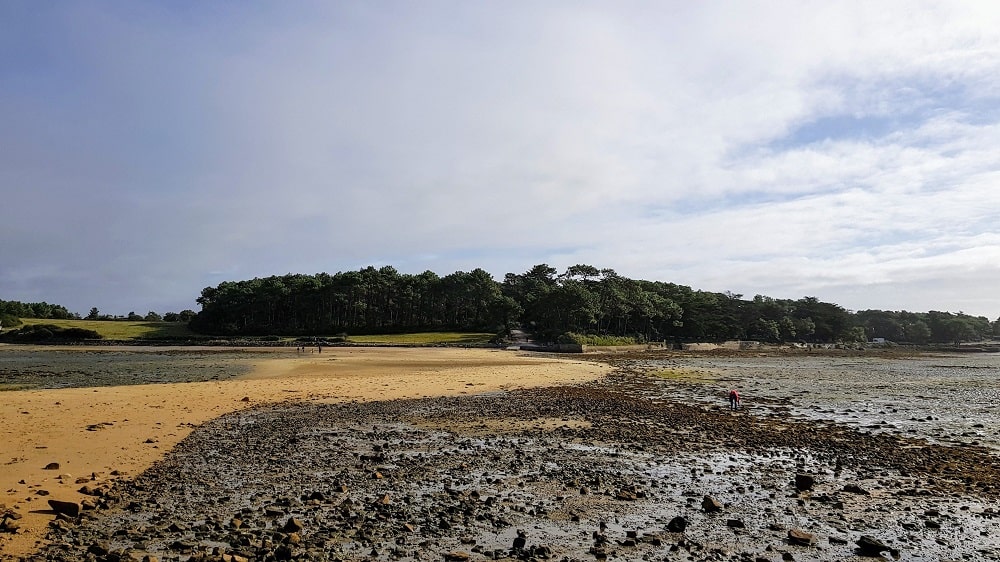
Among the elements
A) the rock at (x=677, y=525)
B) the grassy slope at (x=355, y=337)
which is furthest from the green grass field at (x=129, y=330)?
the rock at (x=677, y=525)

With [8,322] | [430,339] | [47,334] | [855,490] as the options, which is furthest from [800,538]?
[8,322]

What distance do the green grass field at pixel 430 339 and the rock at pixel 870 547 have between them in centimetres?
7854

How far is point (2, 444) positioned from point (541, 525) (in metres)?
13.8

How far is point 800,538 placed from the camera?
8.96 metres

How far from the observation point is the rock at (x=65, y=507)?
9469mm

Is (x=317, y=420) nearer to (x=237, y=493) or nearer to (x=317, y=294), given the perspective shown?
(x=237, y=493)

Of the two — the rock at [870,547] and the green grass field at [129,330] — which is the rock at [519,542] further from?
the green grass field at [129,330]

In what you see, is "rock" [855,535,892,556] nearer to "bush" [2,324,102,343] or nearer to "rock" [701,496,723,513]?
"rock" [701,496,723,513]

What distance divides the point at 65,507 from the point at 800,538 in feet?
36.7

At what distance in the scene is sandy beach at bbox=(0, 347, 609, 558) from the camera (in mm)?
10969

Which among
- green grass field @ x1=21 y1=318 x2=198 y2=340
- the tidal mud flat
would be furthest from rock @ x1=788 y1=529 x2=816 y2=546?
green grass field @ x1=21 y1=318 x2=198 y2=340

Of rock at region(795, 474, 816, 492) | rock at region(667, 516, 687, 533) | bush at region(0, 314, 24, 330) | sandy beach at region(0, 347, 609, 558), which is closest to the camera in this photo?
rock at region(667, 516, 687, 533)

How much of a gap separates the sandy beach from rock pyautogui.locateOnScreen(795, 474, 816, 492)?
12.7 meters

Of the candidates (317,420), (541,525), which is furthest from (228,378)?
(541,525)
